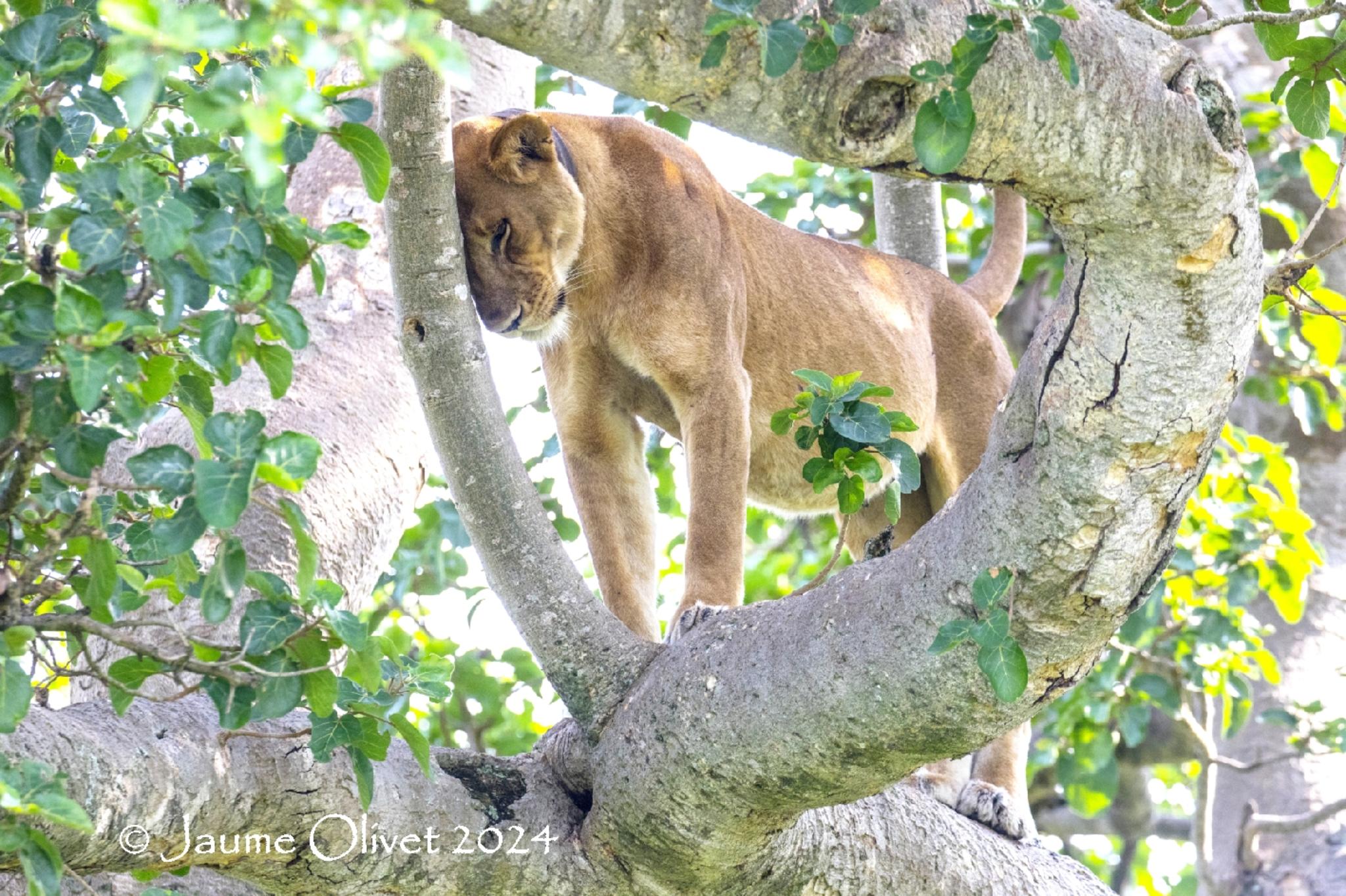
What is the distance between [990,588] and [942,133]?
0.71m

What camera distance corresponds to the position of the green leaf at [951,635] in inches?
86.4

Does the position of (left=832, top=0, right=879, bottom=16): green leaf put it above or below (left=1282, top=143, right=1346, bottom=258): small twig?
above

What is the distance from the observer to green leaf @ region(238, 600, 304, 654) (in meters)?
2.08

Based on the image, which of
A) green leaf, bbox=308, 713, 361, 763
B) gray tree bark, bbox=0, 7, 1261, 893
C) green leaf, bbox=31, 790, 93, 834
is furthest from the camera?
green leaf, bbox=308, 713, 361, 763

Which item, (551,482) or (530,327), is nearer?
(530,327)

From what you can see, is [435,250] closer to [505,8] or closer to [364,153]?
[364,153]

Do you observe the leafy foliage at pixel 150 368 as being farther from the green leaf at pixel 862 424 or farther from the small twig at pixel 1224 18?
the small twig at pixel 1224 18

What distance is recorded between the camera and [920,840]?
3162 mm

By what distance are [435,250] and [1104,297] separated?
3.98ft

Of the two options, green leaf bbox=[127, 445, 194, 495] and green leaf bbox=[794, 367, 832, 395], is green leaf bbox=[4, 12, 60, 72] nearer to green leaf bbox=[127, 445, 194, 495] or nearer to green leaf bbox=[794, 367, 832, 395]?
green leaf bbox=[127, 445, 194, 495]

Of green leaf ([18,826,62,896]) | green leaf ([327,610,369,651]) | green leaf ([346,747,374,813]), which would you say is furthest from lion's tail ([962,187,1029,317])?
green leaf ([18,826,62,896])

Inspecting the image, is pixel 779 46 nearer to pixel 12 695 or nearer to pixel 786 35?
pixel 786 35

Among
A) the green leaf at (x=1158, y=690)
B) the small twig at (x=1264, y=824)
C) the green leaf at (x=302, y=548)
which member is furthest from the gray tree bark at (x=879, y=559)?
the green leaf at (x=1158, y=690)

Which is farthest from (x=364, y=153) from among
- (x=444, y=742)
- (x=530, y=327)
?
(x=444, y=742)
